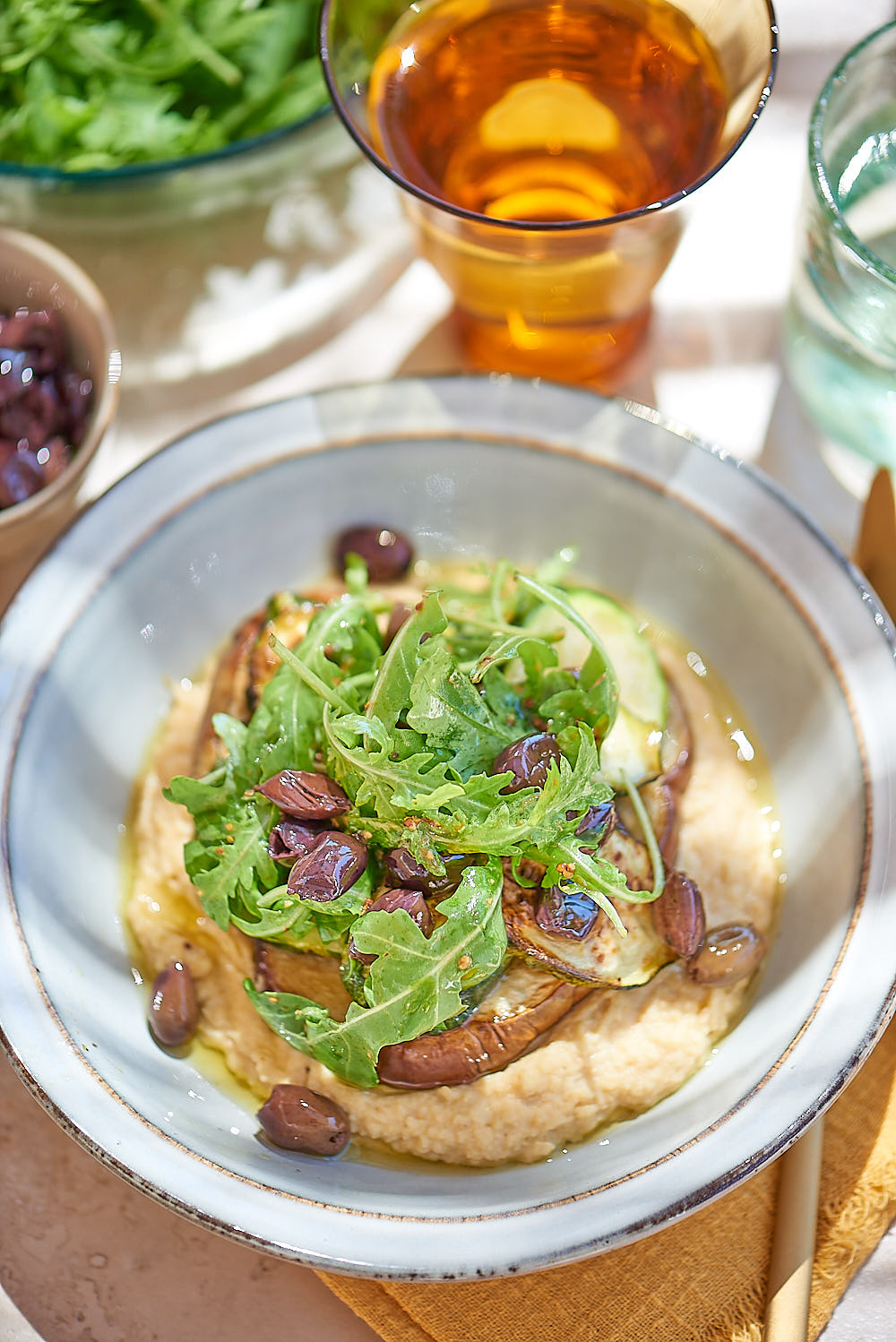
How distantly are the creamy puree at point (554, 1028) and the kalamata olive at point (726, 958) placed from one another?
0.14 ft

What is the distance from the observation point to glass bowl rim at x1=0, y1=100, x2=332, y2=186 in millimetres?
2439

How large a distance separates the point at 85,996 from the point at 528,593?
1.03 m

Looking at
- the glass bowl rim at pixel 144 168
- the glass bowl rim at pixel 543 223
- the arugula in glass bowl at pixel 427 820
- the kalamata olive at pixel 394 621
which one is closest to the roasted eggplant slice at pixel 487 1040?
the arugula in glass bowl at pixel 427 820

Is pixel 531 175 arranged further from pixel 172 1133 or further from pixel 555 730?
pixel 172 1133

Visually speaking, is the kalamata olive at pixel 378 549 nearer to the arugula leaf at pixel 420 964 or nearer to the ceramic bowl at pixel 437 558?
the ceramic bowl at pixel 437 558

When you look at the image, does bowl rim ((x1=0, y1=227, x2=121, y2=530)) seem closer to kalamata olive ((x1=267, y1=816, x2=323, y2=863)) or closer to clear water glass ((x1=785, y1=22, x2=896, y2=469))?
kalamata olive ((x1=267, y1=816, x2=323, y2=863))

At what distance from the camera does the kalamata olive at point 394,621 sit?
6.63 ft

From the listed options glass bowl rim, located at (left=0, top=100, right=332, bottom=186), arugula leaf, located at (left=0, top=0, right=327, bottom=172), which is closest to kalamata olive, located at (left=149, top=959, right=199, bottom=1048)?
glass bowl rim, located at (left=0, top=100, right=332, bottom=186)

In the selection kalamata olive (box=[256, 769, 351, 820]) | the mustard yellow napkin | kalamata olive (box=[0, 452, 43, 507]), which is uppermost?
kalamata olive (box=[0, 452, 43, 507])

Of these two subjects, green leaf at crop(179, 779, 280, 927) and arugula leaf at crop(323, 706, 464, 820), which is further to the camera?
green leaf at crop(179, 779, 280, 927)

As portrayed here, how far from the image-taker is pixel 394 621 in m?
2.04

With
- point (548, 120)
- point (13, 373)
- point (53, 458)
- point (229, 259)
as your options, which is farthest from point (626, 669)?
point (229, 259)

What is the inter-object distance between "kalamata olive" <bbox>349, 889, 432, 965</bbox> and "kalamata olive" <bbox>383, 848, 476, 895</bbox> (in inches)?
0.9

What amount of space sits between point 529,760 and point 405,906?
29 cm
